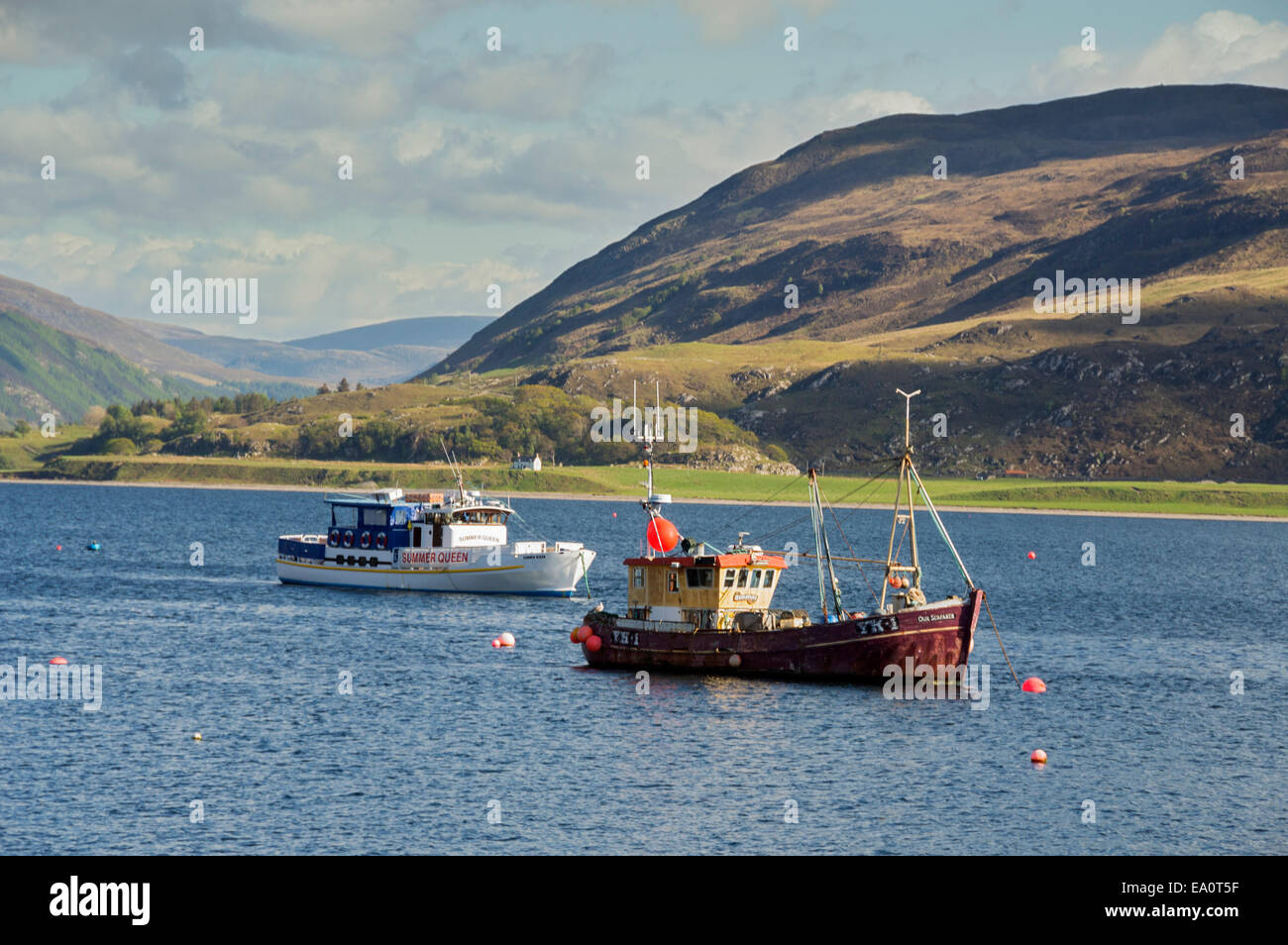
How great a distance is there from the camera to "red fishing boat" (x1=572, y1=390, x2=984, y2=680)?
Result: 7012 cm

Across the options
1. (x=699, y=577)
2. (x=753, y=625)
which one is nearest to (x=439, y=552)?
(x=699, y=577)

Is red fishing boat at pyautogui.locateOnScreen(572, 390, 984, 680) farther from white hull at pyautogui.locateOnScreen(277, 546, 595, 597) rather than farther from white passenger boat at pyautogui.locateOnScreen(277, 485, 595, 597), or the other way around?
white passenger boat at pyautogui.locateOnScreen(277, 485, 595, 597)

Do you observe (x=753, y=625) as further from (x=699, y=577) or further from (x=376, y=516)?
(x=376, y=516)

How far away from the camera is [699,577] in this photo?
7506cm

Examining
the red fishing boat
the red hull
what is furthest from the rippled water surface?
the red fishing boat

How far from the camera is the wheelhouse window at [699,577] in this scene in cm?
7475

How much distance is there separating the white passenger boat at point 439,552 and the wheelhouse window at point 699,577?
37347 millimetres

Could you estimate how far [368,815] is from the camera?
45.8 metres

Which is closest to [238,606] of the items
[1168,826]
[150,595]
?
[150,595]

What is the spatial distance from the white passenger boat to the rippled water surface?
300 inches

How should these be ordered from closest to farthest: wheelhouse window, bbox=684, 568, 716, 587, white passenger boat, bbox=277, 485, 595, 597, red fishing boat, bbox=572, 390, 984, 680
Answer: red fishing boat, bbox=572, 390, 984, 680 → wheelhouse window, bbox=684, 568, 716, 587 → white passenger boat, bbox=277, 485, 595, 597

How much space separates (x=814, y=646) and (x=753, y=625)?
394cm

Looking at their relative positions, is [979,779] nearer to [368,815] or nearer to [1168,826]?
[1168,826]

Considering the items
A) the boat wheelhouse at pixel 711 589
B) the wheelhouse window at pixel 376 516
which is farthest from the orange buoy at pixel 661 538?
the wheelhouse window at pixel 376 516
